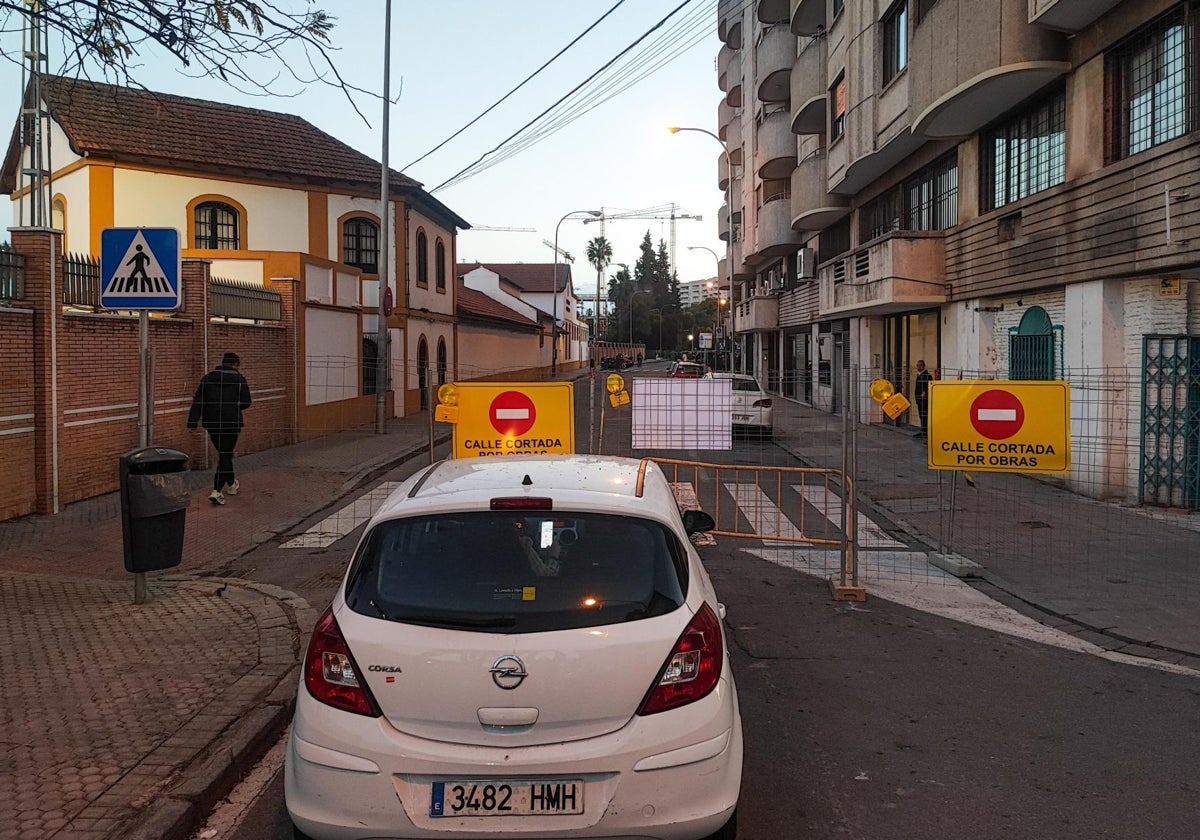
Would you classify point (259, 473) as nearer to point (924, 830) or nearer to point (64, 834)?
point (64, 834)

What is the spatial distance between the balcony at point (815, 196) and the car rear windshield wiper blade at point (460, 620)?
24850 millimetres

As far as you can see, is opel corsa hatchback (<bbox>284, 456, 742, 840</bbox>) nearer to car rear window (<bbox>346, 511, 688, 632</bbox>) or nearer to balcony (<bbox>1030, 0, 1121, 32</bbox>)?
car rear window (<bbox>346, 511, 688, 632</bbox>)

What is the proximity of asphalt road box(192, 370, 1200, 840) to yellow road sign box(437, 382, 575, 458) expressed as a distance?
8.51 ft

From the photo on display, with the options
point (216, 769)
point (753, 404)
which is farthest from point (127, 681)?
point (753, 404)

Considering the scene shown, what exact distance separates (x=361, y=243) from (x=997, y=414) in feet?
75.7

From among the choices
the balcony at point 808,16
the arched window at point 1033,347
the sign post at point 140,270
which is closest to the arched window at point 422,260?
the balcony at point 808,16

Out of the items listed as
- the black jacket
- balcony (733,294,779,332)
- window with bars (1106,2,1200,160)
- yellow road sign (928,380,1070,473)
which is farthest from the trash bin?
balcony (733,294,779,332)

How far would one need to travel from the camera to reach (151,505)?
7.25 metres

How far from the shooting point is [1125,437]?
1202cm

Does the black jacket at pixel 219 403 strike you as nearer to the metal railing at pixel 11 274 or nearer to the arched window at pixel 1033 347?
the metal railing at pixel 11 274

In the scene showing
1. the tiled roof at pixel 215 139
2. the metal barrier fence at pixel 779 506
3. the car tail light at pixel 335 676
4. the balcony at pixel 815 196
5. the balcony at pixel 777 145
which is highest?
the balcony at pixel 777 145

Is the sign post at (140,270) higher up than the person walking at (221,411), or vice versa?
the sign post at (140,270)

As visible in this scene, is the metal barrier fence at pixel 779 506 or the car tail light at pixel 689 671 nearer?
the car tail light at pixel 689 671

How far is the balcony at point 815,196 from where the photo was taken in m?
27.0
